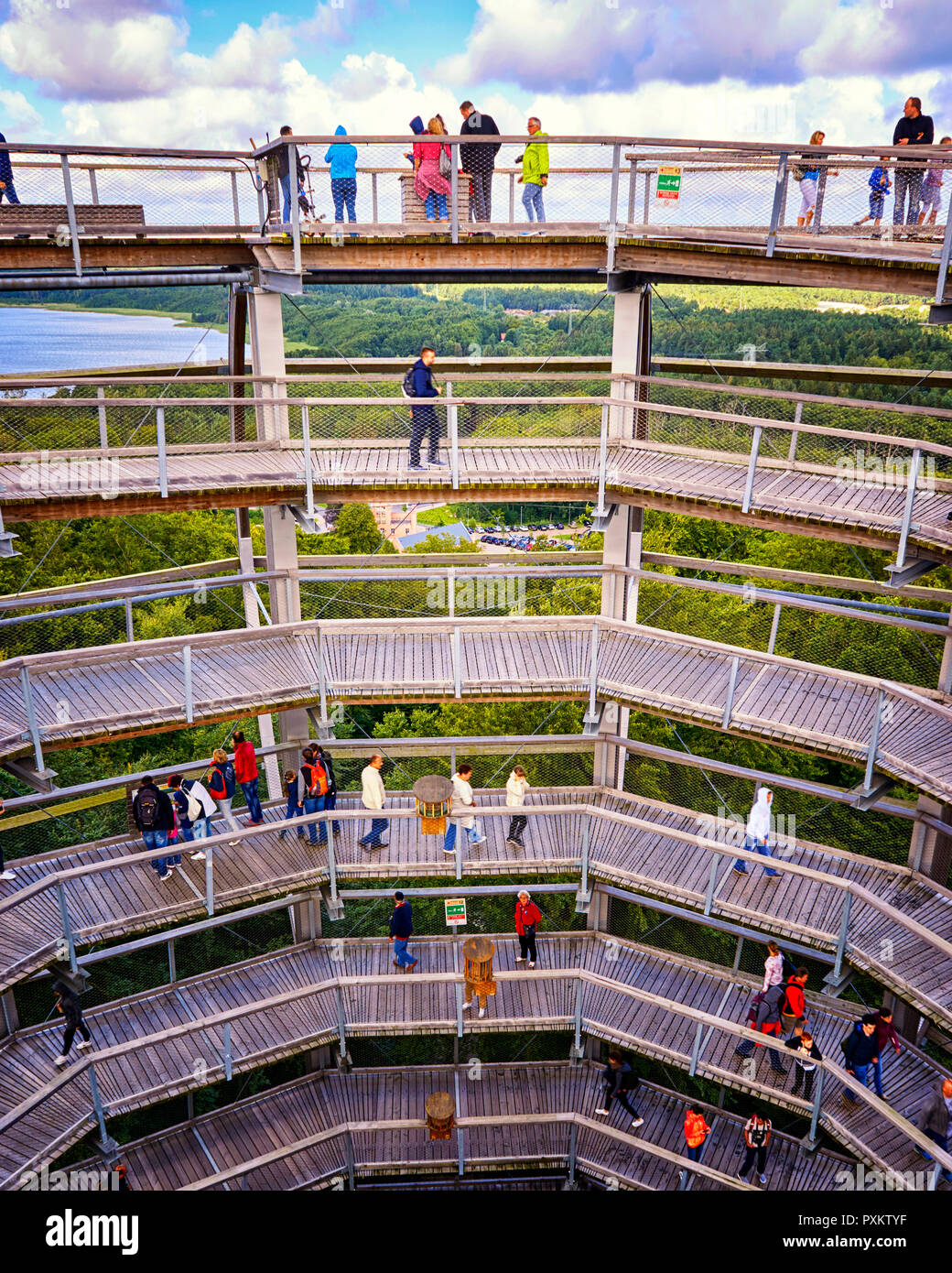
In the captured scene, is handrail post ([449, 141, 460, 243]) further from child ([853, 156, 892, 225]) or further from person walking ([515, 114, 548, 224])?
child ([853, 156, 892, 225])

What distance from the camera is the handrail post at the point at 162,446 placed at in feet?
44.0

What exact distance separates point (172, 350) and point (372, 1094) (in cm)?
1447

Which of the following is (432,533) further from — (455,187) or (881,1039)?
(881,1039)

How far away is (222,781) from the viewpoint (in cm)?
1557

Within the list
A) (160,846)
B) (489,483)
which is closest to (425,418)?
(489,483)

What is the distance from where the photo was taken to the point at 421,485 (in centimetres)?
1483

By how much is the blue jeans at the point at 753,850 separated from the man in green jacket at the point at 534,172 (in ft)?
31.2

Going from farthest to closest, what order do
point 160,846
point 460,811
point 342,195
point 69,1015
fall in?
point 160,846 → point 460,811 → point 342,195 → point 69,1015

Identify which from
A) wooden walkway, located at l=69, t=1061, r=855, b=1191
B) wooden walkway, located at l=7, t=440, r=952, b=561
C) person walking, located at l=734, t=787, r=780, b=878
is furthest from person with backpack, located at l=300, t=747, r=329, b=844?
person walking, located at l=734, t=787, r=780, b=878

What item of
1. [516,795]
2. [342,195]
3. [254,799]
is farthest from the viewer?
[516,795]

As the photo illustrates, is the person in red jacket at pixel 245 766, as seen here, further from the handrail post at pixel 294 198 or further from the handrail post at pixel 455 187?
the handrail post at pixel 455 187

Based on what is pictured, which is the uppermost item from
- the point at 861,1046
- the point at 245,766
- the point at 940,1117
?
the point at 245,766

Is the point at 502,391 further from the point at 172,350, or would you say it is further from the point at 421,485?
the point at 172,350

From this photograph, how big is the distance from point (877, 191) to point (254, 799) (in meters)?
11.8
